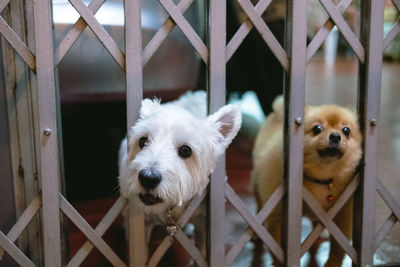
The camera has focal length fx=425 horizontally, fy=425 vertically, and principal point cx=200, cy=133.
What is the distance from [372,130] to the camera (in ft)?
5.97

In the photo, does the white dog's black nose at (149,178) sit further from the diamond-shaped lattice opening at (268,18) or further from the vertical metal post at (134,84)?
the diamond-shaped lattice opening at (268,18)

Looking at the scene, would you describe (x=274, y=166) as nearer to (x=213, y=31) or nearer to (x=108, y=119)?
(x=213, y=31)

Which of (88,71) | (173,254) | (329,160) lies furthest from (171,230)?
(88,71)

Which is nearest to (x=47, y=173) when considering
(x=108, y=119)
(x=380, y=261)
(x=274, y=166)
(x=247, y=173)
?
(x=274, y=166)

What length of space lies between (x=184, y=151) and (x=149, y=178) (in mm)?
196

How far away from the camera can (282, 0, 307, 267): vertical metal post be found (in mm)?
1671

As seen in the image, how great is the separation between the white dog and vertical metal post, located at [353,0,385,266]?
61 cm

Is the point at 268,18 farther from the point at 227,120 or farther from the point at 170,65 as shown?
the point at 227,120

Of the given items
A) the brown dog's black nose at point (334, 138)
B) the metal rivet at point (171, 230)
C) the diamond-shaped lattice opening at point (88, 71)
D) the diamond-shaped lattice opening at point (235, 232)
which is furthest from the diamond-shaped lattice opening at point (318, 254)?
the diamond-shaped lattice opening at point (88, 71)

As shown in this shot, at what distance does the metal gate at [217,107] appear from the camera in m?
1.48

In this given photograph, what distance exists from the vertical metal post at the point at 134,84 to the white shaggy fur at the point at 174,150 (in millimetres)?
37

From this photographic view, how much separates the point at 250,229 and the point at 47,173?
0.83m

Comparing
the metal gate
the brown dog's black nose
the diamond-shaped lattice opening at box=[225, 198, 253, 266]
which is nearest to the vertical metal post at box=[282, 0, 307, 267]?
the metal gate

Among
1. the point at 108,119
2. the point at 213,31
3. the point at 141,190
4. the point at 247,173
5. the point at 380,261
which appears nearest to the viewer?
the point at 141,190
